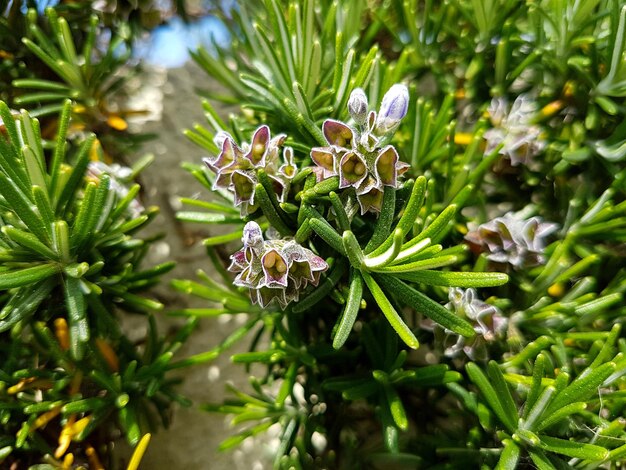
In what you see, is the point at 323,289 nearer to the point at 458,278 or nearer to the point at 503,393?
the point at 458,278

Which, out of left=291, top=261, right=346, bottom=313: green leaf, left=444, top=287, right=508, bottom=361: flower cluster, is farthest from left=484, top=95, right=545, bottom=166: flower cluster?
left=291, top=261, right=346, bottom=313: green leaf

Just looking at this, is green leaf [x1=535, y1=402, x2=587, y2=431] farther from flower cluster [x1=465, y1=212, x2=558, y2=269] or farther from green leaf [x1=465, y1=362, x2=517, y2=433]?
flower cluster [x1=465, y1=212, x2=558, y2=269]

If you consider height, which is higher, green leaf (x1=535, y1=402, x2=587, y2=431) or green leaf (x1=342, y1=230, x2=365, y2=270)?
green leaf (x1=342, y1=230, x2=365, y2=270)

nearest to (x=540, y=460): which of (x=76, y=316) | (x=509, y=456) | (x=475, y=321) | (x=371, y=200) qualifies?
(x=509, y=456)

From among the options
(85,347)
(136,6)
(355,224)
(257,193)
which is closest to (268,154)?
(257,193)

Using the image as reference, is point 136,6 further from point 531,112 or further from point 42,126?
point 531,112

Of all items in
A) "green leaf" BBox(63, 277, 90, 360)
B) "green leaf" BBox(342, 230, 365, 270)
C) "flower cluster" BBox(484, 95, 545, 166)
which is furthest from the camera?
Answer: "flower cluster" BBox(484, 95, 545, 166)
